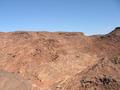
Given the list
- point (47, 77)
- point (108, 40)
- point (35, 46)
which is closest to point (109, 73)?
point (47, 77)

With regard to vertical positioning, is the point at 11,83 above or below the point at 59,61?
below

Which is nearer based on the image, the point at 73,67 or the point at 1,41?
the point at 73,67

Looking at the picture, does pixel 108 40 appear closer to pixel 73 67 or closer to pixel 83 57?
pixel 83 57

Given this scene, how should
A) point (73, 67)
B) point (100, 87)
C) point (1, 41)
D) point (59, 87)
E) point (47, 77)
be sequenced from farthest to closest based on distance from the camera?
point (1, 41) → point (73, 67) → point (47, 77) → point (59, 87) → point (100, 87)

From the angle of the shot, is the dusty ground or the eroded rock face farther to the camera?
the dusty ground

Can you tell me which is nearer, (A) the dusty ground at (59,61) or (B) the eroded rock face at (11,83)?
(B) the eroded rock face at (11,83)

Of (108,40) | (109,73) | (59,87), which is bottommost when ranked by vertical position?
(59,87)

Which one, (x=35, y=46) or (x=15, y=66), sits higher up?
(x=35, y=46)

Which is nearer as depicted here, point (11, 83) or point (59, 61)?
point (11, 83)
